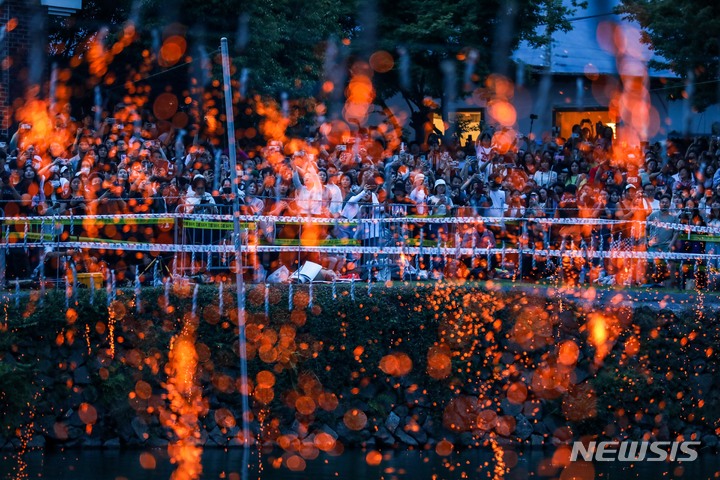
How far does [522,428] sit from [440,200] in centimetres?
356

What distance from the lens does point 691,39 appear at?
25.9 metres

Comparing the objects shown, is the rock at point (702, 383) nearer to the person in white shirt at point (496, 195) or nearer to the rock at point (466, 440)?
the rock at point (466, 440)

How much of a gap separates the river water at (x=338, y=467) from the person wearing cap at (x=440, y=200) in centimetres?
351

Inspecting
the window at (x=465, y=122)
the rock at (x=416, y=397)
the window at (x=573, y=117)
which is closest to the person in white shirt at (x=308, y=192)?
the rock at (x=416, y=397)

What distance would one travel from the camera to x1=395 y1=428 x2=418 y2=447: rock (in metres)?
17.4

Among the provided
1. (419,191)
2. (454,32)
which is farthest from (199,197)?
(454,32)

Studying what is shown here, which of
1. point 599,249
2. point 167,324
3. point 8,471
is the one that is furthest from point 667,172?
point 8,471

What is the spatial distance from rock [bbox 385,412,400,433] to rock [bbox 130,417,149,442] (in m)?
3.01

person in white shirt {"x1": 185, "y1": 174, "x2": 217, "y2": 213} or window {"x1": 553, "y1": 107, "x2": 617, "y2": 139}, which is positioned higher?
window {"x1": 553, "y1": 107, "x2": 617, "y2": 139}

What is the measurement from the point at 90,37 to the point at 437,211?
7.92 metres

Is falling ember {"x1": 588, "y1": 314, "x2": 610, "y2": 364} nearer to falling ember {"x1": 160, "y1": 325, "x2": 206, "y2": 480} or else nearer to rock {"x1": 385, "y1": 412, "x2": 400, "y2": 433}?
rock {"x1": 385, "y1": 412, "x2": 400, "y2": 433}

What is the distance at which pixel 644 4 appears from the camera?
27375 millimetres

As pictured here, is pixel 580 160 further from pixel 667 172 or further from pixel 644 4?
pixel 644 4

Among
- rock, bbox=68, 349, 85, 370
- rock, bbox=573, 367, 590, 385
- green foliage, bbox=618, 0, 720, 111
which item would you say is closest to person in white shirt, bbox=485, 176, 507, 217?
rock, bbox=573, 367, 590, 385
